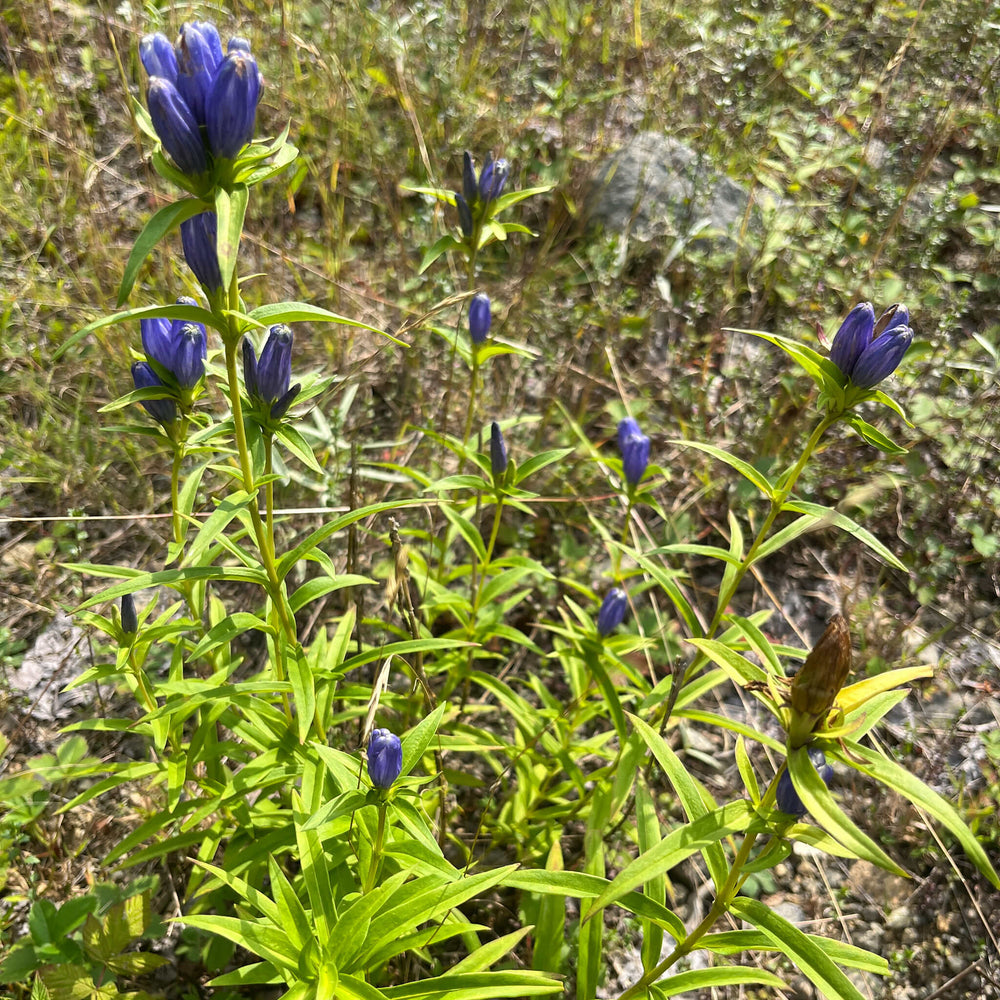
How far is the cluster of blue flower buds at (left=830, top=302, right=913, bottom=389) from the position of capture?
4.76ft

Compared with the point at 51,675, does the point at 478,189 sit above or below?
above

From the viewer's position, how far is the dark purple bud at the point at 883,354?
145 centimetres

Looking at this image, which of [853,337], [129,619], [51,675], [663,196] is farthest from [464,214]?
[663,196]

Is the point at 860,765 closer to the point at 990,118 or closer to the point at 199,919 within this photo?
the point at 199,919

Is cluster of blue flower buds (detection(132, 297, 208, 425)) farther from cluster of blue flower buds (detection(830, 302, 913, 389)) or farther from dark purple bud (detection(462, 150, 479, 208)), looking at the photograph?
cluster of blue flower buds (detection(830, 302, 913, 389))

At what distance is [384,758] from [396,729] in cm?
100

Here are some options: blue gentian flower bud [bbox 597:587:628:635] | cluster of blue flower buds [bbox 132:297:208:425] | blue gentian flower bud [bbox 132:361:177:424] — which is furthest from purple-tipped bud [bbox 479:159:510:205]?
blue gentian flower bud [bbox 597:587:628:635]

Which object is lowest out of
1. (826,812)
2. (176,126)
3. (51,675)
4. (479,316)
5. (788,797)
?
(51,675)

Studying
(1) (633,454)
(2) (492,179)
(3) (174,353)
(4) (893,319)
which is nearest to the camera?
(4) (893,319)

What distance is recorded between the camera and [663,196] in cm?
417

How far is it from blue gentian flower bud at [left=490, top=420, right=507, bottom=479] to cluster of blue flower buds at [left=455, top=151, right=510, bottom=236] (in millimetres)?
559

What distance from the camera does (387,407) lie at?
3604 mm

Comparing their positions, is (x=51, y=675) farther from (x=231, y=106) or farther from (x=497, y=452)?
(x=231, y=106)

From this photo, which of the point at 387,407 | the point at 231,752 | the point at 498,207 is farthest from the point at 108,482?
the point at 498,207
